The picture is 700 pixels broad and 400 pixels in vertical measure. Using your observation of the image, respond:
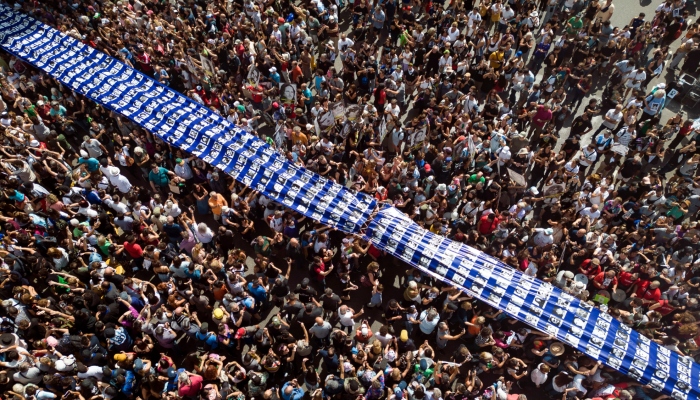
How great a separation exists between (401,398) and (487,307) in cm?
316

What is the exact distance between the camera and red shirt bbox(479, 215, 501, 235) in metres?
12.6

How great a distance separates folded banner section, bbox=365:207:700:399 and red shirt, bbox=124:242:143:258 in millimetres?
5581

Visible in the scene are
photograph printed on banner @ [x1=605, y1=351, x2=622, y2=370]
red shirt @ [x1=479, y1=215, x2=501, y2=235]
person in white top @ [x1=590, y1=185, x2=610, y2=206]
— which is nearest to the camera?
photograph printed on banner @ [x1=605, y1=351, x2=622, y2=370]

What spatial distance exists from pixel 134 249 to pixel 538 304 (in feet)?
31.1

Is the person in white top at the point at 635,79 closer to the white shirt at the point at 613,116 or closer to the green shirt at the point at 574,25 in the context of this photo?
the white shirt at the point at 613,116

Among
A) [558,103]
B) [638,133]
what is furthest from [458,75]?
[638,133]

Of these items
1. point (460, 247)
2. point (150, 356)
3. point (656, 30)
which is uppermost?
point (656, 30)

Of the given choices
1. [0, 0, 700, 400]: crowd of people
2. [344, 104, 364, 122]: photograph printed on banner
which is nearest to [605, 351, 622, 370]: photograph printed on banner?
[0, 0, 700, 400]: crowd of people

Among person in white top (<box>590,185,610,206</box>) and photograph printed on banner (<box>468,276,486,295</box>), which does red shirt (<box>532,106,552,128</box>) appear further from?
photograph printed on banner (<box>468,276,486,295</box>)

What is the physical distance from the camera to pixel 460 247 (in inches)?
468

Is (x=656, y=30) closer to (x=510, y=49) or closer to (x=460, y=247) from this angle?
(x=510, y=49)

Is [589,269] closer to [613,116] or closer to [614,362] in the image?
[614,362]

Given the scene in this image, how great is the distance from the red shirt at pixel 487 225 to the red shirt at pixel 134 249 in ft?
28.1

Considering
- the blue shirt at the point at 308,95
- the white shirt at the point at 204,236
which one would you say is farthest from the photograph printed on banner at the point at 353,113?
the white shirt at the point at 204,236
